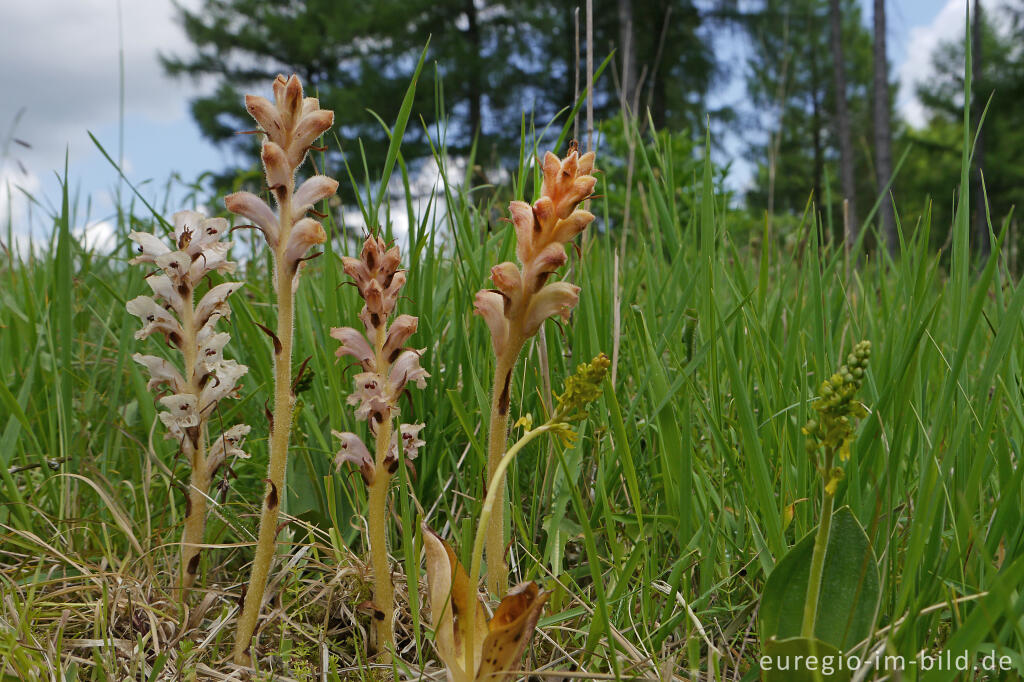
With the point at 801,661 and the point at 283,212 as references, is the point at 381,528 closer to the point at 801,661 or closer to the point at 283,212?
the point at 283,212

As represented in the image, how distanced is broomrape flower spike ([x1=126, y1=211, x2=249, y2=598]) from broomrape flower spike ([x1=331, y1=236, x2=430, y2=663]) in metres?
0.29

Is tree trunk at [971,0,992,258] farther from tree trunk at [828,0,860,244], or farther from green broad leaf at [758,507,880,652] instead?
tree trunk at [828,0,860,244]

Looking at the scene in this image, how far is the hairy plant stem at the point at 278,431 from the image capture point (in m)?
1.04

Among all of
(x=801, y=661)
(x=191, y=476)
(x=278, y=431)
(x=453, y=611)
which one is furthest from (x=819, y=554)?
(x=191, y=476)

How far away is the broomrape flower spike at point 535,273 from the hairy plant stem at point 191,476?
583 millimetres

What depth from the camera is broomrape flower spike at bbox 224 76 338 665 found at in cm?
103

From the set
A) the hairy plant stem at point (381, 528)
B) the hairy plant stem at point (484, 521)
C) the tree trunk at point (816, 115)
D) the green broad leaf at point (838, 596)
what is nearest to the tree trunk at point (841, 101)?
the tree trunk at point (816, 115)

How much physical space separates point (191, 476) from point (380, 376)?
46 cm

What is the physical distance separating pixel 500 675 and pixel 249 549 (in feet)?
2.74

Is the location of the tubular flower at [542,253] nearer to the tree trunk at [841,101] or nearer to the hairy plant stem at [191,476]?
the hairy plant stem at [191,476]

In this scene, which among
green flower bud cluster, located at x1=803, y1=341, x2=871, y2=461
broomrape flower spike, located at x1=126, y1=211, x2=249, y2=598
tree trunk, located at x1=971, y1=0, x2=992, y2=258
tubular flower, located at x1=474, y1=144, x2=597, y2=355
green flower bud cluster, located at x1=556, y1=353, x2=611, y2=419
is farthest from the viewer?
tree trunk, located at x1=971, y1=0, x2=992, y2=258

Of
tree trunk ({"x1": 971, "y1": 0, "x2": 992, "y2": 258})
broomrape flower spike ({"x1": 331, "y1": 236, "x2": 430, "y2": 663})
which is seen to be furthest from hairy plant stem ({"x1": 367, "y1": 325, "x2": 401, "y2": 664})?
tree trunk ({"x1": 971, "y1": 0, "x2": 992, "y2": 258})

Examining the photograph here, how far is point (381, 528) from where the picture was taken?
112cm

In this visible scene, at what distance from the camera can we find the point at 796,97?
30438 millimetres
